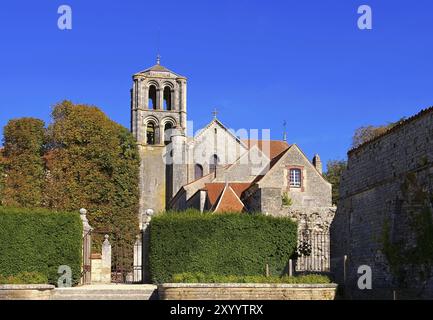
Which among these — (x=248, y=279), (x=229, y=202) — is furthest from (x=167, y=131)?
(x=248, y=279)

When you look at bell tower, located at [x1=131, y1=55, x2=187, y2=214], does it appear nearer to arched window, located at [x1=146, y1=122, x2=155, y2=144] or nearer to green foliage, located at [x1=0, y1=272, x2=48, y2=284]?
arched window, located at [x1=146, y1=122, x2=155, y2=144]

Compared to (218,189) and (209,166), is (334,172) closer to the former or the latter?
(209,166)

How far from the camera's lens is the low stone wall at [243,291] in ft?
69.2

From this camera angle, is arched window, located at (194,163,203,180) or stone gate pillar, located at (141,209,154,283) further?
arched window, located at (194,163,203,180)

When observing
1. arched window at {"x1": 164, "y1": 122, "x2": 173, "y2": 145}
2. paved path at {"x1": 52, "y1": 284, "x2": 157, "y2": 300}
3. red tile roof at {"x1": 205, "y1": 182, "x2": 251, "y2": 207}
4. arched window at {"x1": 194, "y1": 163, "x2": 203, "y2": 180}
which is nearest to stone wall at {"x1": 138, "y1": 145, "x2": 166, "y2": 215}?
arched window at {"x1": 164, "y1": 122, "x2": 173, "y2": 145}

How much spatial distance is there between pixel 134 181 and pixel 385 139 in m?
30.1

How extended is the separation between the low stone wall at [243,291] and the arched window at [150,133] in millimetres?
42823

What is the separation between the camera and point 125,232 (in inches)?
1923

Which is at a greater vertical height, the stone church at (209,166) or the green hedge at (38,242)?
the stone church at (209,166)

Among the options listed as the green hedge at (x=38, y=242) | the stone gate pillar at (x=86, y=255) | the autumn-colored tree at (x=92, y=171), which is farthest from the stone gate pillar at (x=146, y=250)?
the autumn-colored tree at (x=92, y=171)

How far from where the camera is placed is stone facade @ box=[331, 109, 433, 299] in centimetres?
2075

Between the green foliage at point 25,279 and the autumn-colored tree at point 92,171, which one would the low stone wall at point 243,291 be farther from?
the autumn-colored tree at point 92,171

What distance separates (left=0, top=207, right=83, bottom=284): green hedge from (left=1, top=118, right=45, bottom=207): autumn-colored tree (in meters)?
22.0
